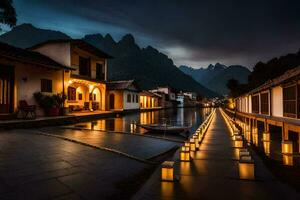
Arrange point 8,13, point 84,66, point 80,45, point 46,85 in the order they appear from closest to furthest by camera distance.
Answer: point 8,13 < point 46,85 < point 80,45 < point 84,66

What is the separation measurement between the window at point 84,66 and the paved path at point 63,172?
64.2 ft

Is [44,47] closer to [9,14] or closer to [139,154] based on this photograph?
[9,14]

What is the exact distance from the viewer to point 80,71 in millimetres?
26969

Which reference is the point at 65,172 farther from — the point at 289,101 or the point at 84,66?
the point at 84,66

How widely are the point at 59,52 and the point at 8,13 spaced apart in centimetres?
1801

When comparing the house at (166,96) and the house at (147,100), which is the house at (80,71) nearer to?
the house at (147,100)

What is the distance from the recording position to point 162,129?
17.9 metres

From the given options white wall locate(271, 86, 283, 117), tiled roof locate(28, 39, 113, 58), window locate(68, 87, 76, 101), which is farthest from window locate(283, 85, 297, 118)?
window locate(68, 87, 76, 101)

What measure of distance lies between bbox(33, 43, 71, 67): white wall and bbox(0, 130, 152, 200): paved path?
17.5 m

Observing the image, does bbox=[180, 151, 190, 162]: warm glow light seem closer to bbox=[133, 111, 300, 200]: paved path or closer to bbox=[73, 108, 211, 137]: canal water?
bbox=[133, 111, 300, 200]: paved path

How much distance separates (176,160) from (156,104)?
2413 inches

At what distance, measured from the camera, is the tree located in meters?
7.70

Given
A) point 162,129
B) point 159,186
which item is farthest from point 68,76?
point 159,186

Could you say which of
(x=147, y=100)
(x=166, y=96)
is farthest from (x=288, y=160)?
(x=166, y=96)
